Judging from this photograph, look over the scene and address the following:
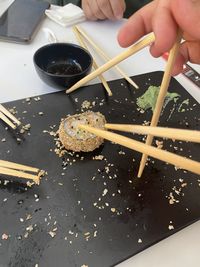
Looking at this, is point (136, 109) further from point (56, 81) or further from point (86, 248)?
point (86, 248)

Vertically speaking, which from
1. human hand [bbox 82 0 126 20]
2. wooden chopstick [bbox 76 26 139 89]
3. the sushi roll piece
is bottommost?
the sushi roll piece

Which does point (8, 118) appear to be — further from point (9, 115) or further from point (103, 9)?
point (103, 9)

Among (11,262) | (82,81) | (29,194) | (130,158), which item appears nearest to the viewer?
(11,262)

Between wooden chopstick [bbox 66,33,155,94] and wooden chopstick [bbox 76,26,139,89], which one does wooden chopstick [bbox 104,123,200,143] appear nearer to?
wooden chopstick [bbox 66,33,155,94]

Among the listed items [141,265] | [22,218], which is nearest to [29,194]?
[22,218]

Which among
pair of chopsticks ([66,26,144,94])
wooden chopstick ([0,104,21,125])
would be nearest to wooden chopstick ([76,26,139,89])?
pair of chopsticks ([66,26,144,94])

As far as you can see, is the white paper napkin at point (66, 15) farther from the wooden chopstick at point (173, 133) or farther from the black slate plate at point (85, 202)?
the wooden chopstick at point (173, 133)
